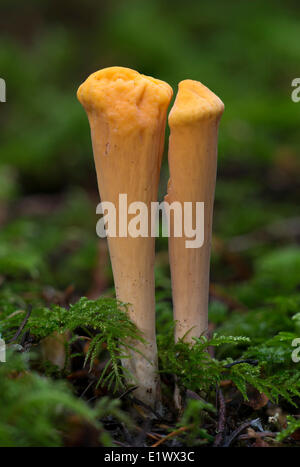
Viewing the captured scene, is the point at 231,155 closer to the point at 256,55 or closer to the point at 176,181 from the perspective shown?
the point at 256,55

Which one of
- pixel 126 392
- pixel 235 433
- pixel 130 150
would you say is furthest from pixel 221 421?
pixel 130 150

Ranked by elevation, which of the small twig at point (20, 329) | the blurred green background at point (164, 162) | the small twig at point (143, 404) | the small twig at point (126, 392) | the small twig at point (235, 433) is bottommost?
the small twig at point (235, 433)

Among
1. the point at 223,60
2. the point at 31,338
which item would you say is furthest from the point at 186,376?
the point at 223,60

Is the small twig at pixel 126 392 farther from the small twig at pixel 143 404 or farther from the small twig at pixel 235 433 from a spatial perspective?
the small twig at pixel 235 433

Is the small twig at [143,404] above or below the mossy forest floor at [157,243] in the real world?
below

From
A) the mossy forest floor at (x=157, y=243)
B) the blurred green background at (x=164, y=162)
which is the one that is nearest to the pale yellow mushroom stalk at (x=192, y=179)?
the mossy forest floor at (x=157, y=243)

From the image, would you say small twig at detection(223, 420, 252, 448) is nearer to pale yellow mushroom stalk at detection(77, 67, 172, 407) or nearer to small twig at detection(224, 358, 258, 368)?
small twig at detection(224, 358, 258, 368)

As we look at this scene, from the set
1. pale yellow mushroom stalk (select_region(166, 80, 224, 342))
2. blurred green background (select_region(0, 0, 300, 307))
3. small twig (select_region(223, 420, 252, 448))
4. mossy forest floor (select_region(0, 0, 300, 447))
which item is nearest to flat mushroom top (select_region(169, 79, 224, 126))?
pale yellow mushroom stalk (select_region(166, 80, 224, 342))
